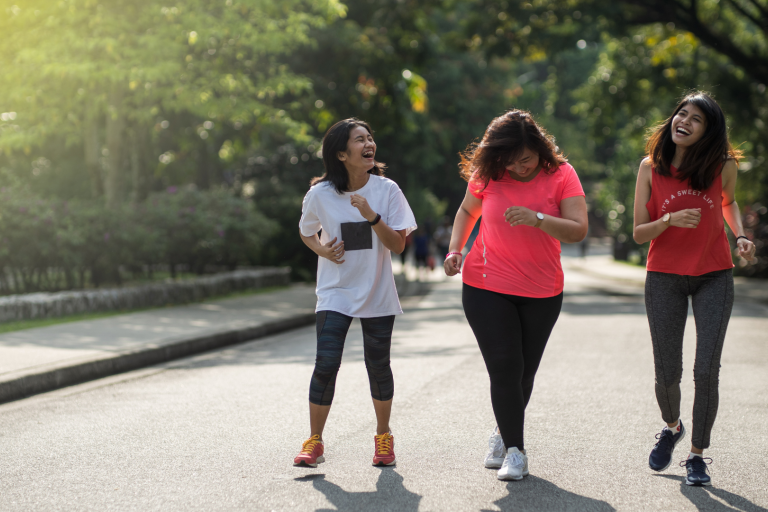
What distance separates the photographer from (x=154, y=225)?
48.1 feet

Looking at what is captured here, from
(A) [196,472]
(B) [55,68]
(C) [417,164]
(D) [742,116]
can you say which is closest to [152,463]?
(A) [196,472]

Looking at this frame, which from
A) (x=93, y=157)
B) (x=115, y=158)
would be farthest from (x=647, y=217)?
(x=93, y=157)

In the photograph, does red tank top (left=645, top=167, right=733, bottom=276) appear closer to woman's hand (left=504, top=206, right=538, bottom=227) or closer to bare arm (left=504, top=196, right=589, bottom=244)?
bare arm (left=504, top=196, right=589, bottom=244)

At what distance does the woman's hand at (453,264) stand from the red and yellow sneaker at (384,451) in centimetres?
98

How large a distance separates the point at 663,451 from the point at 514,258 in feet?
4.28

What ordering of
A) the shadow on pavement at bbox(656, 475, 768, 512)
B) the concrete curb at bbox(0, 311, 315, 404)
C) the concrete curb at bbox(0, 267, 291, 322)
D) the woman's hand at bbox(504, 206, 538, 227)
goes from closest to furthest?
the shadow on pavement at bbox(656, 475, 768, 512) → the woman's hand at bbox(504, 206, 538, 227) → the concrete curb at bbox(0, 311, 315, 404) → the concrete curb at bbox(0, 267, 291, 322)

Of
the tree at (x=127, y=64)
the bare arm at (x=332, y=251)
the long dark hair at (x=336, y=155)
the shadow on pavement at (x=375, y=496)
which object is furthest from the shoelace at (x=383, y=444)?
the tree at (x=127, y=64)

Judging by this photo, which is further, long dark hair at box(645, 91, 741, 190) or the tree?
the tree

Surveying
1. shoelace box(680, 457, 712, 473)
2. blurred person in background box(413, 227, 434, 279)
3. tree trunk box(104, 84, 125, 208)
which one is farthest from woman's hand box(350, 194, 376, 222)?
blurred person in background box(413, 227, 434, 279)

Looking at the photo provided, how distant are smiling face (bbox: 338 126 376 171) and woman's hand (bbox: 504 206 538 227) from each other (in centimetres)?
89

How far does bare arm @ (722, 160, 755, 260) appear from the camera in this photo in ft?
13.7

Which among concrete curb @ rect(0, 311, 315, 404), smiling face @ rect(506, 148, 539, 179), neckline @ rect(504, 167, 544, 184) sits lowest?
concrete curb @ rect(0, 311, 315, 404)

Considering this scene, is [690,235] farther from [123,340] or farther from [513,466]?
[123,340]

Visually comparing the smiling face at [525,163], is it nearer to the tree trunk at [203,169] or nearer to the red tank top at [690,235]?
the red tank top at [690,235]
